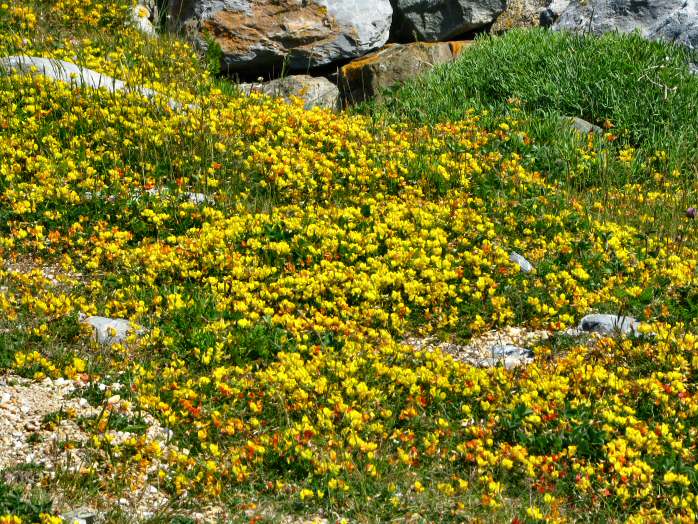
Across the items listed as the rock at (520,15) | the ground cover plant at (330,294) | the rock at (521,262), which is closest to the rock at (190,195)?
the ground cover plant at (330,294)

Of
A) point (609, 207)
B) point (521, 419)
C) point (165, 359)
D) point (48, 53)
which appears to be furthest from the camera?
point (48, 53)

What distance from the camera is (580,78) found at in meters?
11.2

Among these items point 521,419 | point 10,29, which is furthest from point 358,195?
point 10,29

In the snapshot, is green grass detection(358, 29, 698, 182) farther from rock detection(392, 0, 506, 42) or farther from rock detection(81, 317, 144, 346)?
rock detection(81, 317, 144, 346)

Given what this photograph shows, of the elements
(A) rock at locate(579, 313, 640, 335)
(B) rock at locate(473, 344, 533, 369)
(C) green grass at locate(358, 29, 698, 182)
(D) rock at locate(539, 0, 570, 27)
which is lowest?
(B) rock at locate(473, 344, 533, 369)

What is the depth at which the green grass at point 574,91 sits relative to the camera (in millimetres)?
10375

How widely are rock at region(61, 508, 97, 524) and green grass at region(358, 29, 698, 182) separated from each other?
6680mm

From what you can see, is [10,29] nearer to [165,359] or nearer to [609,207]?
[165,359]

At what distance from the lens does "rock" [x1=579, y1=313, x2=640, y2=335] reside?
6.97 m

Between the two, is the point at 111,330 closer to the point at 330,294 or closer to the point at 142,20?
the point at 330,294

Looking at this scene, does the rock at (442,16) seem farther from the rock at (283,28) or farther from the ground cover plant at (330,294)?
the ground cover plant at (330,294)

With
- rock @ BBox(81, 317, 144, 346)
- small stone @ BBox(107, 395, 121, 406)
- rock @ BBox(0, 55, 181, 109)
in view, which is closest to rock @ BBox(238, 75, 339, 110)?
rock @ BBox(0, 55, 181, 109)

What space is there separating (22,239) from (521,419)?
16.7 ft

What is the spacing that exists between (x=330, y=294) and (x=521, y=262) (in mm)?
1860
